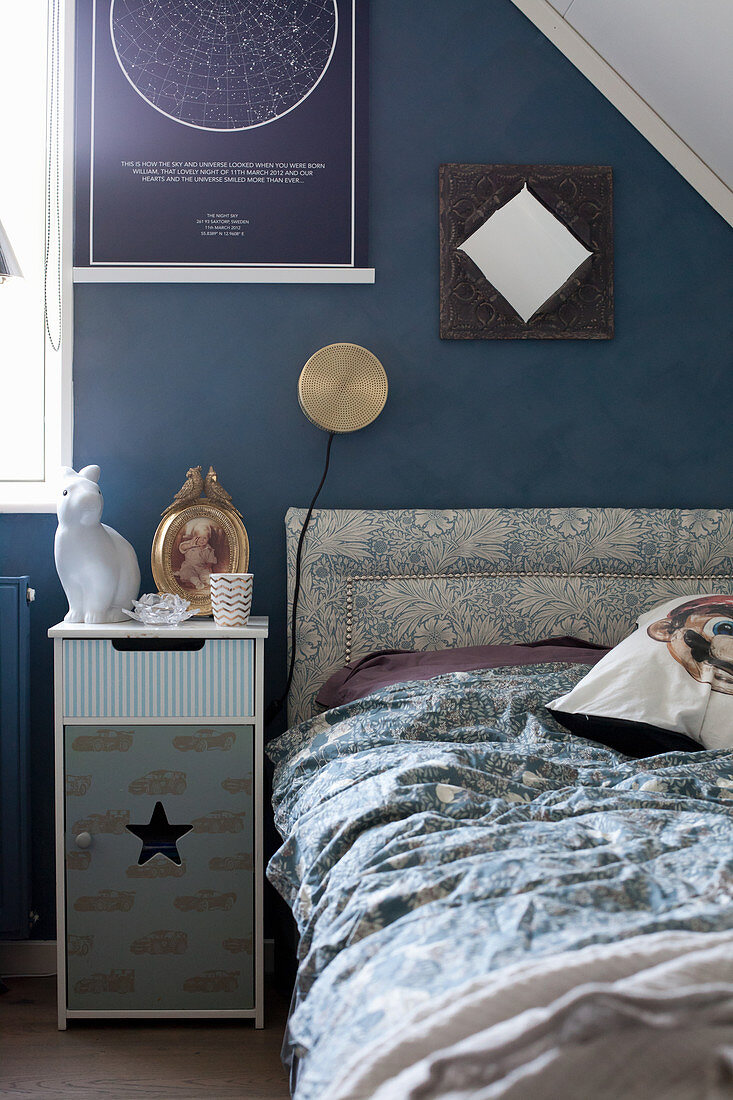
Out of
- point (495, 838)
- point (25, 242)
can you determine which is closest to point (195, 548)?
point (25, 242)

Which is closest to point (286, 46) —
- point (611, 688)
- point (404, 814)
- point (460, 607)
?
point (460, 607)

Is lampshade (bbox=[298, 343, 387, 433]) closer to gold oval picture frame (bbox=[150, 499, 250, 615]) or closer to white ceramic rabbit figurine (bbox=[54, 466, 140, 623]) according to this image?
gold oval picture frame (bbox=[150, 499, 250, 615])

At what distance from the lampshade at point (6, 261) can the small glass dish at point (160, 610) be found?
836 mm

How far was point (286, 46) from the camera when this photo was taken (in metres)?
2.26

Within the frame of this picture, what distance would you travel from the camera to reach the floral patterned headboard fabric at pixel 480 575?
216 centimetres

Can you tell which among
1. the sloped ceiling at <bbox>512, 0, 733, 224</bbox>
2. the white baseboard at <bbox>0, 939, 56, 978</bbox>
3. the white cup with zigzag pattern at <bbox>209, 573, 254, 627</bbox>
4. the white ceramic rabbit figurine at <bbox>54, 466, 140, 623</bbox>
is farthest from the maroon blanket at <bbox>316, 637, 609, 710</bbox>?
the sloped ceiling at <bbox>512, 0, 733, 224</bbox>

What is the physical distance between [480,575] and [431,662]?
0.35 m

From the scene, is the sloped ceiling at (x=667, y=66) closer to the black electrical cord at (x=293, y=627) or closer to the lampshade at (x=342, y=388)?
the lampshade at (x=342, y=388)

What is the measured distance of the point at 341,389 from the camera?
7.20 ft

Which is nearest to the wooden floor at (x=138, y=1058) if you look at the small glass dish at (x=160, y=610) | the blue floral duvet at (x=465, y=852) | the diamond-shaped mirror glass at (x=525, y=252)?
the blue floral duvet at (x=465, y=852)

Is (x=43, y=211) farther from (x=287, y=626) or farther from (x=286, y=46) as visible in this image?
(x=287, y=626)

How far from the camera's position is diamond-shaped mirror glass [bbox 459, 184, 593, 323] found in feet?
7.43

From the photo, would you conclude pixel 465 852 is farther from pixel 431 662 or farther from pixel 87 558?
pixel 87 558

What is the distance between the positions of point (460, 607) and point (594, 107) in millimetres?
1438
